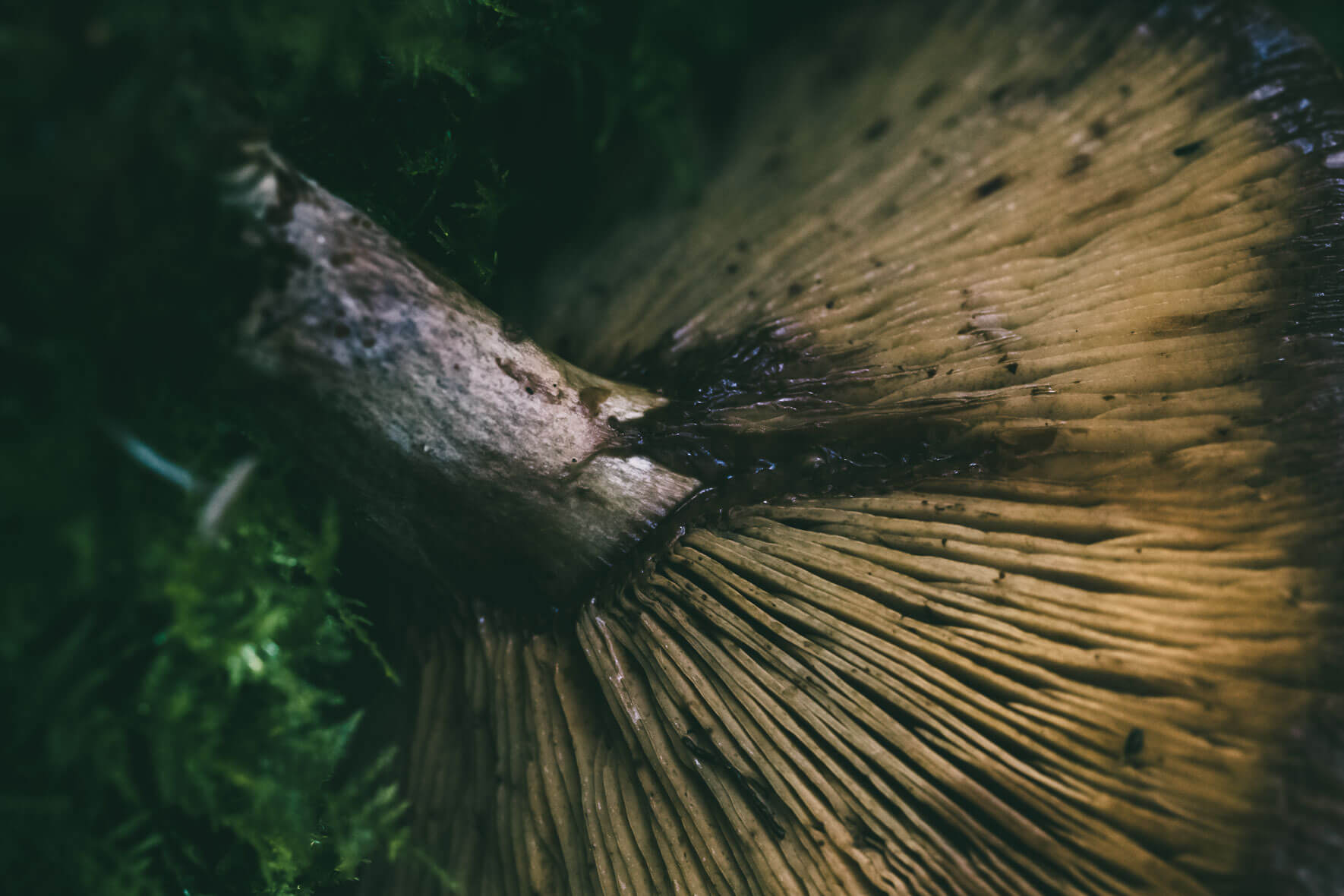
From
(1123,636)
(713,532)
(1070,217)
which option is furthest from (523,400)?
(1070,217)

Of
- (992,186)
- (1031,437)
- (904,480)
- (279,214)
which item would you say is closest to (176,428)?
(279,214)

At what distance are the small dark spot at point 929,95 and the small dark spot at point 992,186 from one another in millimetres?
255

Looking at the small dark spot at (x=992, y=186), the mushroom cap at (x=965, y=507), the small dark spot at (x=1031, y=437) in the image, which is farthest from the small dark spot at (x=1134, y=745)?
the small dark spot at (x=992, y=186)

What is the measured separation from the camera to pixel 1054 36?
1683 mm

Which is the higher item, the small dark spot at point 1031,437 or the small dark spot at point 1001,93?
the small dark spot at point 1001,93

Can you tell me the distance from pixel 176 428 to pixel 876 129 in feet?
5.33

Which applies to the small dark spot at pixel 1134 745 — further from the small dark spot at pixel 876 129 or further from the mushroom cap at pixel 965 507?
the small dark spot at pixel 876 129

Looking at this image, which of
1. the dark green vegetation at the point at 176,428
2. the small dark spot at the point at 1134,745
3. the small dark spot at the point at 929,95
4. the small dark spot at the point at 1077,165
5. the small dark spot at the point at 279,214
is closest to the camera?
the dark green vegetation at the point at 176,428

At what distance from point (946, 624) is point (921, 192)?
3.36 feet

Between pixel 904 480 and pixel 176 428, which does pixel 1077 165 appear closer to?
pixel 904 480

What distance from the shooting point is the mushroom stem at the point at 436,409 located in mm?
1206

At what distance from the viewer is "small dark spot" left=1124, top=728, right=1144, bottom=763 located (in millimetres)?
1062

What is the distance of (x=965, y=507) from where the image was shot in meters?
1.36

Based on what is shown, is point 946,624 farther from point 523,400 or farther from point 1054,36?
point 1054,36
